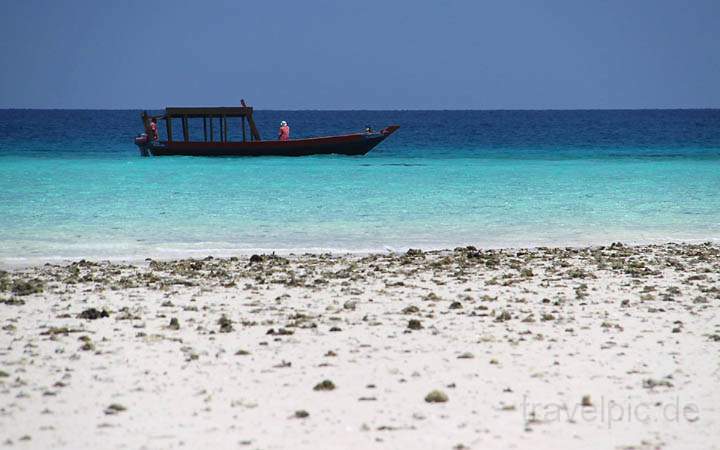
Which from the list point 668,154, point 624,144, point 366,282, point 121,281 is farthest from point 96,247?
point 624,144

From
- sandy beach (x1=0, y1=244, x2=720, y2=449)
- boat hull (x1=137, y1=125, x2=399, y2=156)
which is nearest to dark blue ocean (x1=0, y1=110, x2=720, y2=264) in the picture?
boat hull (x1=137, y1=125, x2=399, y2=156)

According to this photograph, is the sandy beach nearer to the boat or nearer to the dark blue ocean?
the dark blue ocean

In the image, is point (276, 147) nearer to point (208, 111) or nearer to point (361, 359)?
point (208, 111)

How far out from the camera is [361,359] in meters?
8.13

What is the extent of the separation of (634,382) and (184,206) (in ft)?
55.9

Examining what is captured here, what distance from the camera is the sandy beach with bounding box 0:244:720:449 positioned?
648cm

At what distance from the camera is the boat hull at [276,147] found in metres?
42.6

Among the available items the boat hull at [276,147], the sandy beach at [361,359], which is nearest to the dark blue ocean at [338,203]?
the boat hull at [276,147]

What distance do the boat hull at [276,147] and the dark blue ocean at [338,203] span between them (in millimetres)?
549

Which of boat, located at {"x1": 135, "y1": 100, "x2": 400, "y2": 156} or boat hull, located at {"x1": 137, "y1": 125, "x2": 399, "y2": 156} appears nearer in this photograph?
boat, located at {"x1": 135, "y1": 100, "x2": 400, "y2": 156}

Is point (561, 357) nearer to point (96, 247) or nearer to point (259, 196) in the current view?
point (96, 247)

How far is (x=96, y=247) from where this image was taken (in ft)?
52.8

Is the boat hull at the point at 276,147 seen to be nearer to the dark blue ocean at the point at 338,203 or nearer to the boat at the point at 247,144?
the boat at the point at 247,144

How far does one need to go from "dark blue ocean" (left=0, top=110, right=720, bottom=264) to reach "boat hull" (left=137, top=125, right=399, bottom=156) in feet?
1.80
